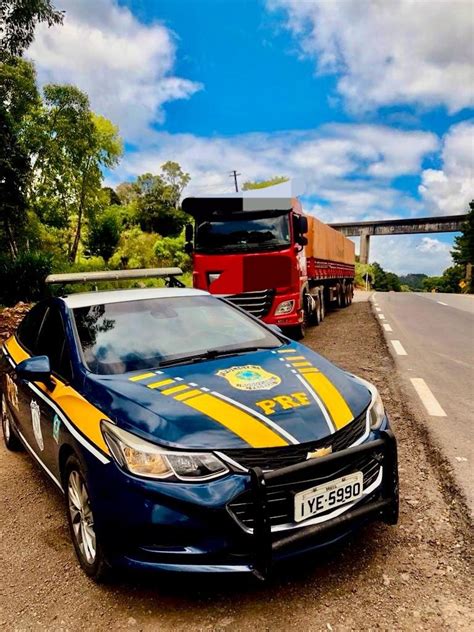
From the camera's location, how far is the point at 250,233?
30.7 ft

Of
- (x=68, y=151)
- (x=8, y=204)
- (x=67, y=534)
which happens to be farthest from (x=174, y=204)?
(x=67, y=534)

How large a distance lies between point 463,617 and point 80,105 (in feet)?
109

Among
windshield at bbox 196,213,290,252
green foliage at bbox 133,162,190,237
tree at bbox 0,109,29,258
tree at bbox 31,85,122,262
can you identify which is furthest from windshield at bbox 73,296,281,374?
green foliage at bbox 133,162,190,237

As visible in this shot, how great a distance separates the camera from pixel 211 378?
2861 millimetres

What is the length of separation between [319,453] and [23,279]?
13054mm

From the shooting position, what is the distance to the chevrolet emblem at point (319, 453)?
7.65ft

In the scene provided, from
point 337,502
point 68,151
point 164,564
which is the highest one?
point 68,151

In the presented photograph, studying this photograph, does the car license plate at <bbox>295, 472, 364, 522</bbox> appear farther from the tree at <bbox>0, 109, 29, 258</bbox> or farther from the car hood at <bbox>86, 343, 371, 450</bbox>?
the tree at <bbox>0, 109, 29, 258</bbox>

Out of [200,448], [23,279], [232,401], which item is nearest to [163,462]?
[200,448]

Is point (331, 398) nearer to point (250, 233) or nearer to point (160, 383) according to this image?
point (160, 383)

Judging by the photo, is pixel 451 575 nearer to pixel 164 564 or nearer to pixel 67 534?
pixel 164 564

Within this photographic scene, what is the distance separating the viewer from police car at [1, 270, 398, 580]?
2.19 m

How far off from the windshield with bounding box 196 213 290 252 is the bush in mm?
6200

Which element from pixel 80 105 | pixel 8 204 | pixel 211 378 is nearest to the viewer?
pixel 211 378
